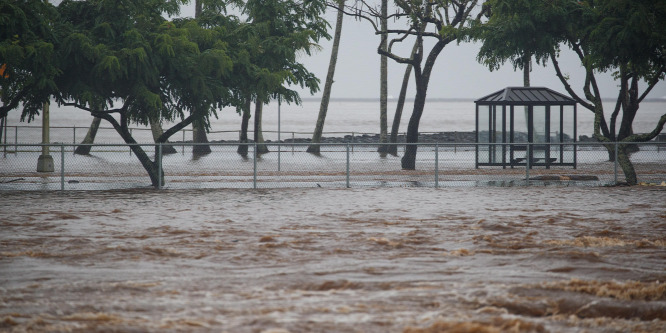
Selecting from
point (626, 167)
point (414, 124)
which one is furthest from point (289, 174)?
point (626, 167)

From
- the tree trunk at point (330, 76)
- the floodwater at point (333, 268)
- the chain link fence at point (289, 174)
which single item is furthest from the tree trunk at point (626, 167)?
the tree trunk at point (330, 76)

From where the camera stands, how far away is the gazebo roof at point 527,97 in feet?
97.0

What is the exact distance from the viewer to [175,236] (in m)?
10.9

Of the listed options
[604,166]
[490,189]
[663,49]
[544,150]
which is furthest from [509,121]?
[490,189]

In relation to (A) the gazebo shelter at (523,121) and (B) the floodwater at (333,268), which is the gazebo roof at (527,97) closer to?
(A) the gazebo shelter at (523,121)

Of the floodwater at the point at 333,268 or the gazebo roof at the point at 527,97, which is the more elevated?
the gazebo roof at the point at 527,97

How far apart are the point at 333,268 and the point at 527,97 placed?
23.4 m

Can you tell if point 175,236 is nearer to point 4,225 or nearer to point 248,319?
point 4,225

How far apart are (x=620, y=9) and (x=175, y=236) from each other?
1505 cm

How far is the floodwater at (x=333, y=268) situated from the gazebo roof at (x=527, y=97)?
1449 centimetres

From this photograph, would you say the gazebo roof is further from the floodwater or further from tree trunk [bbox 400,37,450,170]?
the floodwater

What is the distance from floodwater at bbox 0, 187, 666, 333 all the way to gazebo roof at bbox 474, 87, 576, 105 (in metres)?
14.5

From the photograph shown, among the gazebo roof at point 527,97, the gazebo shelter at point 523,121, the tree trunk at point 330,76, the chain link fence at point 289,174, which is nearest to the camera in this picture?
the chain link fence at point 289,174

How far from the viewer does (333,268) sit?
832cm
